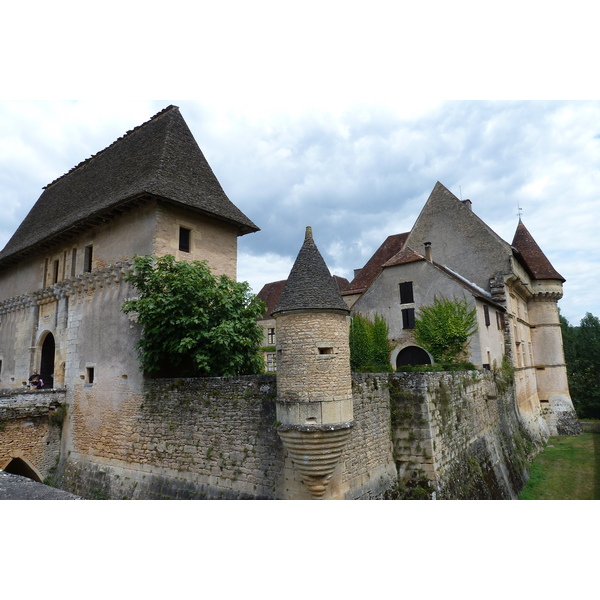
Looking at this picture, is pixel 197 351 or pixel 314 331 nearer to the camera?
pixel 314 331

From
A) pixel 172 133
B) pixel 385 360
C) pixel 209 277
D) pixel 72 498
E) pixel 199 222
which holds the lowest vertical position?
pixel 72 498

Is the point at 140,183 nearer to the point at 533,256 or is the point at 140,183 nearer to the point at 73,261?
the point at 73,261

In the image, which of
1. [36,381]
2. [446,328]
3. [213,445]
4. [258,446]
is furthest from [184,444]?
[446,328]

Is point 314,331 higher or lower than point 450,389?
higher

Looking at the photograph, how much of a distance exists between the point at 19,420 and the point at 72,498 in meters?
10.7

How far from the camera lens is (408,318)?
19.0 m

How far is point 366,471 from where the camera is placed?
940 cm

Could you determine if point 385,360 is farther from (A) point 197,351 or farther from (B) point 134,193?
(B) point 134,193

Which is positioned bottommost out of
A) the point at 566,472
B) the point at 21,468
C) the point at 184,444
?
the point at 566,472

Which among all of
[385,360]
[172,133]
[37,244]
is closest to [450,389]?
[385,360]

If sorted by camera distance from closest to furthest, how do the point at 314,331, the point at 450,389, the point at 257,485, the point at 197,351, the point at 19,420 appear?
the point at 314,331
the point at 257,485
the point at 197,351
the point at 450,389
the point at 19,420

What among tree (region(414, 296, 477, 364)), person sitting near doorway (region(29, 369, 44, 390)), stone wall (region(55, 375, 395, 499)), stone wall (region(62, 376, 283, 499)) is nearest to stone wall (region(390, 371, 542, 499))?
stone wall (region(55, 375, 395, 499))

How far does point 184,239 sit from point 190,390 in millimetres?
5531

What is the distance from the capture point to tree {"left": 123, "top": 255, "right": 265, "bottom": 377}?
11.3 m
